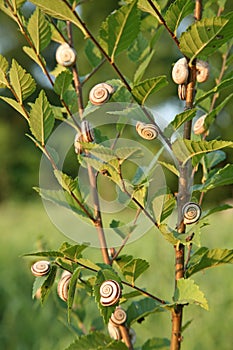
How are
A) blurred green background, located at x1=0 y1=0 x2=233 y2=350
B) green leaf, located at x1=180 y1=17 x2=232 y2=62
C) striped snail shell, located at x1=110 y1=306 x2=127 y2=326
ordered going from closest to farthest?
green leaf, located at x1=180 y1=17 x2=232 y2=62
striped snail shell, located at x1=110 y1=306 x2=127 y2=326
blurred green background, located at x1=0 y1=0 x2=233 y2=350

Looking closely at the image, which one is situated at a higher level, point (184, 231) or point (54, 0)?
point (54, 0)

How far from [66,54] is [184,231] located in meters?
0.21

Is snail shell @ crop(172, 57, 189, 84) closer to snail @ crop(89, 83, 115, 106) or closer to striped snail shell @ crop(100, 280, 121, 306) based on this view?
snail @ crop(89, 83, 115, 106)

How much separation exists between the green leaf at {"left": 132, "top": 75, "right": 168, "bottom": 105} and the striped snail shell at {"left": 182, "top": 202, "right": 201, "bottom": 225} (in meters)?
0.09

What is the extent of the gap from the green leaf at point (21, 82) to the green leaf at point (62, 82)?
0.03 meters

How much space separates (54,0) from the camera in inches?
17.7

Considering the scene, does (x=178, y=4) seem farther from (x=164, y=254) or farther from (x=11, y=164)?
(x=11, y=164)

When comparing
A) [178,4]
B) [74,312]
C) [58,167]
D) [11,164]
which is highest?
[11,164]

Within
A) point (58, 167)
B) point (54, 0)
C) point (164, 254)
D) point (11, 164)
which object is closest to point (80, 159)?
point (58, 167)

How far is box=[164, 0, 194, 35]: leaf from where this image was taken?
44cm

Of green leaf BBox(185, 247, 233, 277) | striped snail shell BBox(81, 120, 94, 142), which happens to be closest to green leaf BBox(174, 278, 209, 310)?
green leaf BBox(185, 247, 233, 277)

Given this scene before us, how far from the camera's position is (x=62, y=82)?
1.69 ft

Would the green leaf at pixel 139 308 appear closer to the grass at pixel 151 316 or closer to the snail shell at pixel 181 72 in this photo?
the snail shell at pixel 181 72

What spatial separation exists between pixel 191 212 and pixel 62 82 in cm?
17
